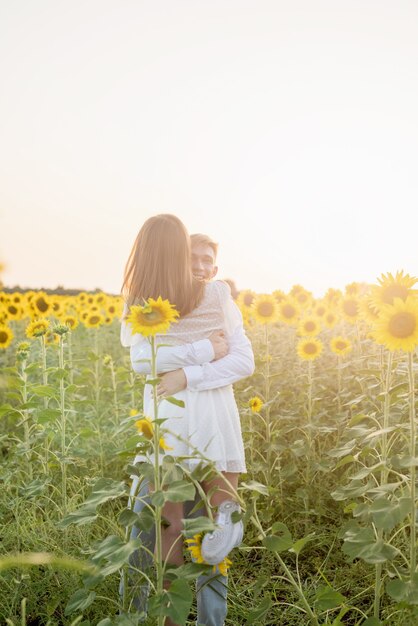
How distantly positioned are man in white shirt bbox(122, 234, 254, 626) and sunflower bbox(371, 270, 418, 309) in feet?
1.78

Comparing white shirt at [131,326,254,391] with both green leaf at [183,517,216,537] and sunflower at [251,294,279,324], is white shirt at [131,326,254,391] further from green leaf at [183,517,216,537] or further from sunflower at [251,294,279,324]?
sunflower at [251,294,279,324]

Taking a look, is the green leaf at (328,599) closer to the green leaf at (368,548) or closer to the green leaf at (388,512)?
the green leaf at (368,548)

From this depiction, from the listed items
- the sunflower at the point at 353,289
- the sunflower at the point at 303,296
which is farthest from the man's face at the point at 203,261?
the sunflower at the point at 303,296

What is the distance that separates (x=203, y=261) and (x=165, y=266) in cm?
56

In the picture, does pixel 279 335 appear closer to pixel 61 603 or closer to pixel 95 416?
pixel 95 416

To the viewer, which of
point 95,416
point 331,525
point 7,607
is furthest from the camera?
point 95,416

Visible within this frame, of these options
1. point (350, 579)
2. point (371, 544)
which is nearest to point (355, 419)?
point (371, 544)

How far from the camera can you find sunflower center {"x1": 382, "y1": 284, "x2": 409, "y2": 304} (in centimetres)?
215

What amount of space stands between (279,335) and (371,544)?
4.89 meters

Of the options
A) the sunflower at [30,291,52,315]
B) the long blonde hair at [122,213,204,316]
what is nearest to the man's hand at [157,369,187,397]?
the long blonde hair at [122,213,204,316]

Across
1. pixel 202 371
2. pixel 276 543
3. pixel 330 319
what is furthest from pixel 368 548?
pixel 330 319

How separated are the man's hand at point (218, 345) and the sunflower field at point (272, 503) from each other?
0.34 m

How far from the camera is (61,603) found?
272 centimetres

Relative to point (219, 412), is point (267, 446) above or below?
below
